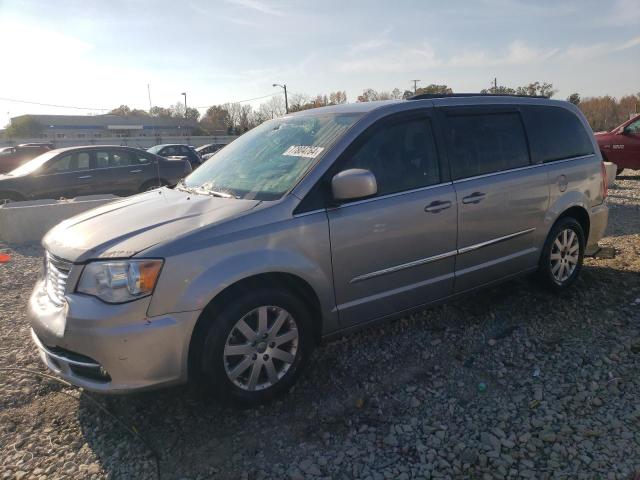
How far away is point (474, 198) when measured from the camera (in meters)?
3.70

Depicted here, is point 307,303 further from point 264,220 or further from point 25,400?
point 25,400

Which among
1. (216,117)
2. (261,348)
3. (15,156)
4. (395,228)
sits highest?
(216,117)

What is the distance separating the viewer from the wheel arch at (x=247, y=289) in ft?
8.84

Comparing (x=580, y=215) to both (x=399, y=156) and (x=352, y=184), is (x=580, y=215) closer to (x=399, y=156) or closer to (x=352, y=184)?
(x=399, y=156)

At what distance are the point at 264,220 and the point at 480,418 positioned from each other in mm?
1731

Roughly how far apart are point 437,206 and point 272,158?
1.27 m

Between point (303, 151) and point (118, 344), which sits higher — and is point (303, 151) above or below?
above

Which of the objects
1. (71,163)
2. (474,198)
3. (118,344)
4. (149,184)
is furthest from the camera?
(149,184)

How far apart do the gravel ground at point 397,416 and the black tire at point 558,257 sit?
0.49m

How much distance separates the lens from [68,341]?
8.53 feet

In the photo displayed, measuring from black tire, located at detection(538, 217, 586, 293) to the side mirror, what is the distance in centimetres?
224

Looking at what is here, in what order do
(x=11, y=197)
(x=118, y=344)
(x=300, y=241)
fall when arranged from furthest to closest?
(x=11, y=197)
(x=300, y=241)
(x=118, y=344)

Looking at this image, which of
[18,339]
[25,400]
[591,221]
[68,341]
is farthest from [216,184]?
[591,221]

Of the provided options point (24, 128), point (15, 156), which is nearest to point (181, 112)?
point (24, 128)
